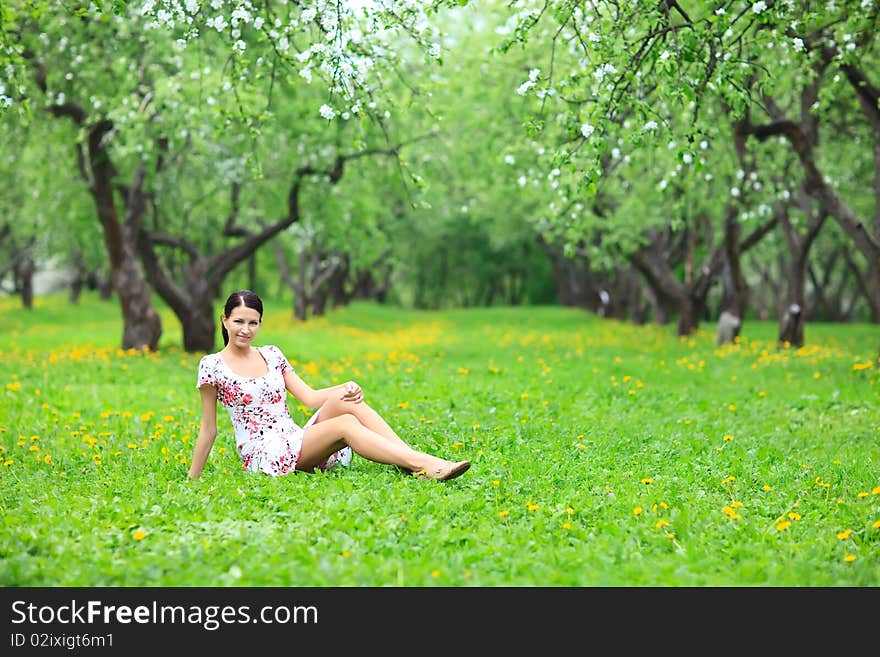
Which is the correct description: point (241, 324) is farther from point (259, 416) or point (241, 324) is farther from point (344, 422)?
point (344, 422)

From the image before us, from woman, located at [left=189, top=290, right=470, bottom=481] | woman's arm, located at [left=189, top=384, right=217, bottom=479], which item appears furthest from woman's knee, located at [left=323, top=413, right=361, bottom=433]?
woman's arm, located at [left=189, top=384, right=217, bottom=479]

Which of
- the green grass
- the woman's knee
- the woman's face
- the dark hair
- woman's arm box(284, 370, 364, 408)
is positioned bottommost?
the green grass

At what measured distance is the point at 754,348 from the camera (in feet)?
64.1

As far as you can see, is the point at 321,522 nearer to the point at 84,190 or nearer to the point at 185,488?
the point at 185,488

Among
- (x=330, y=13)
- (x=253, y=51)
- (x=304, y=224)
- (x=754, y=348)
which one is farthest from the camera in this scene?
(x=304, y=224)

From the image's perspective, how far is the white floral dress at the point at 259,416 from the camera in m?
7.45

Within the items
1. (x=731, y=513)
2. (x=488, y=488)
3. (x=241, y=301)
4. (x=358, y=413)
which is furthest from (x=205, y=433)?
(x=731, y=513)

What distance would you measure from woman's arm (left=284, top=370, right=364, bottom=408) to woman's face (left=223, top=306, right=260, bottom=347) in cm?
51

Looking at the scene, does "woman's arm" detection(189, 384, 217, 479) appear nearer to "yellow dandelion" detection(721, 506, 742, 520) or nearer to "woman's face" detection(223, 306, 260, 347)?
"woman's face" detection(223, 306, 260, 347)

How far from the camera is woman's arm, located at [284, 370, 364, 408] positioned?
7.38 m
